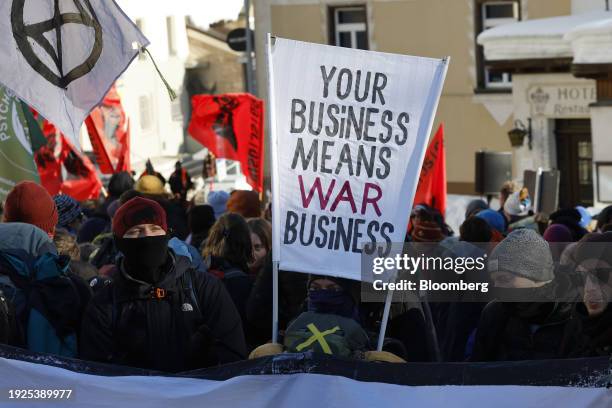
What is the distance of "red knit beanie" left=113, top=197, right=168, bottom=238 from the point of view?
5496 mm

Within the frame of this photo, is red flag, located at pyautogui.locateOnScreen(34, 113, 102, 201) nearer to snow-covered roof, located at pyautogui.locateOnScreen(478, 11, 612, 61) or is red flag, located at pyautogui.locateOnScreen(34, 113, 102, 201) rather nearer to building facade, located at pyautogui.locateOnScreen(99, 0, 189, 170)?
snow-covered roof, located at pyautogui.locateOnScreen(478, 11, 612, 61)

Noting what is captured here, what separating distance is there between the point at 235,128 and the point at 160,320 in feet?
32.5

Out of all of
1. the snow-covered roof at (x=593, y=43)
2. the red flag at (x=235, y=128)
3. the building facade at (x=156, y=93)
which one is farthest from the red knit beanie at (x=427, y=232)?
the building facade at (x=156, y=93)

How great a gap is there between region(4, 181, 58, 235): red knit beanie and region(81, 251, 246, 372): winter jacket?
1.08 meters

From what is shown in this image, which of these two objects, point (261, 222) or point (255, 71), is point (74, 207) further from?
point (255, 71)

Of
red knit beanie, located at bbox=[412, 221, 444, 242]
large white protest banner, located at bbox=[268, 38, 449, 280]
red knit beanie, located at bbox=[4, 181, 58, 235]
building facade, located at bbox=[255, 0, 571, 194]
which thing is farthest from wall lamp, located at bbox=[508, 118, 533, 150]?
large white protest banner, located at bbox=[268, 38, 449, 280]

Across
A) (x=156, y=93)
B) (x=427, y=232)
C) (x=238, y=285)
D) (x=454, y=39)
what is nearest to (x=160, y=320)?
(x=238, y=285)

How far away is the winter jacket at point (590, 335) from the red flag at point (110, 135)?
9896 millimetres

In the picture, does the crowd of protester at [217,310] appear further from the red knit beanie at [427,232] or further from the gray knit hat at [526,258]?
the red knit beanie at [427,232]

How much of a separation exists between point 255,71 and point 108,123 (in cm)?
1297

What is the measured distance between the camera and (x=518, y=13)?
81.1 feet

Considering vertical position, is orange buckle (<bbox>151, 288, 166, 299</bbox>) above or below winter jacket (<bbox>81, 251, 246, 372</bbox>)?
above

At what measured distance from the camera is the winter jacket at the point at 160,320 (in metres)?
5.33

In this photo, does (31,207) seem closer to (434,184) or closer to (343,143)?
(343,143)
